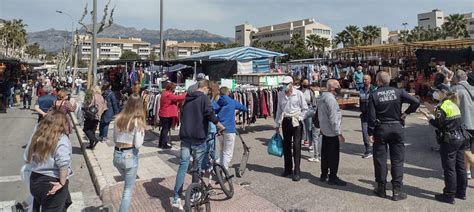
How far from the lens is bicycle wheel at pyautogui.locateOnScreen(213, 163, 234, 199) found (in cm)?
576

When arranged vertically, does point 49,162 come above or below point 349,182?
above

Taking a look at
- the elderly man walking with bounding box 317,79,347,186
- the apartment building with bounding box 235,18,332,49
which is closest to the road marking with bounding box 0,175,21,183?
the elderly man walking with bounding box 317,79,347,186

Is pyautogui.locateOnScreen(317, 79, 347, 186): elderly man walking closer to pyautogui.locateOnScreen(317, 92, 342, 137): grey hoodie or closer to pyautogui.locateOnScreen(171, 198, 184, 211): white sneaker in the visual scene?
pyautogui.locateOnScreen(317, 92, 342, 137): grey hoodie

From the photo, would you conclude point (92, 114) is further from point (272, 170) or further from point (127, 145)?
point (127, 145)

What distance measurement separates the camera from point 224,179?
5871mm

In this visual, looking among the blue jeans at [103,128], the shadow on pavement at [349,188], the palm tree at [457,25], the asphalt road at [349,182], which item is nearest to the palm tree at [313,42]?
the palm tree at [457,25]

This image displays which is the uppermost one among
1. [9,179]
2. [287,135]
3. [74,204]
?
[287,135]

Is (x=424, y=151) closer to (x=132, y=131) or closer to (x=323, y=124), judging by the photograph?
(x=323, y=124)

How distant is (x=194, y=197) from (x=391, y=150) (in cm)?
284

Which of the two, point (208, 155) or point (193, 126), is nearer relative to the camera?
point (193, 126)

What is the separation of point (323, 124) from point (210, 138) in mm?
1920

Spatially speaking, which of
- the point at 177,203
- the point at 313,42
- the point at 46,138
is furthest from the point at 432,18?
the point at 46,138

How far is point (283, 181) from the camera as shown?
6758mm

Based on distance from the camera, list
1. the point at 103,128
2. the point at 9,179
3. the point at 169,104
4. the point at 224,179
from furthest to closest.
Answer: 1. the point at 103,128
2. the point at 169,104
3. the point at 9,179
4. the point at 224,179
